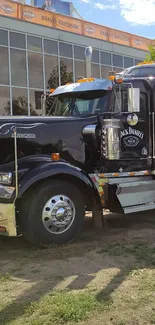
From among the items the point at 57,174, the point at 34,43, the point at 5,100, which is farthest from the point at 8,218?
→ the point at 34,43

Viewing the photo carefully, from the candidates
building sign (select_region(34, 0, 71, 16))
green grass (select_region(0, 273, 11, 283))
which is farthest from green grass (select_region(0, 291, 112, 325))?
building sign (select_region(34, 0, 71, 16))

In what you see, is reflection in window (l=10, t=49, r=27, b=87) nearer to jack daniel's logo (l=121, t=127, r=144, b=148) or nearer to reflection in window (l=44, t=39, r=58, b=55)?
reflection in window (l=44, t=39, r=58, b=55)

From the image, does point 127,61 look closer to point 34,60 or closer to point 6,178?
point 34,60

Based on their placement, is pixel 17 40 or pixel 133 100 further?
pixel 17 40

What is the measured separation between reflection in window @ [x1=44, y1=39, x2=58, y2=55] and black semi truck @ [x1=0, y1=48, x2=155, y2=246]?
1525cm

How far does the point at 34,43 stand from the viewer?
850 inches

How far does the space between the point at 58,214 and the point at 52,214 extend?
0.30 ft

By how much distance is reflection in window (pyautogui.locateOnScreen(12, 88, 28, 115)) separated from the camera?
20422 millimetres

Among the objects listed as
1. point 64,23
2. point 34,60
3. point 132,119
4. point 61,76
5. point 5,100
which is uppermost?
point 64,23

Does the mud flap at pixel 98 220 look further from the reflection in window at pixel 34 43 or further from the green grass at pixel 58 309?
the reflection in window at pixel 34 43

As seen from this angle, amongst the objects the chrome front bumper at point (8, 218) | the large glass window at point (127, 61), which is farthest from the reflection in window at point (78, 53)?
the chrome front bumper at point (8, 218)

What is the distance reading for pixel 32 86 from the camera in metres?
21.3

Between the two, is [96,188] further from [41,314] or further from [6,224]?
[41,314]

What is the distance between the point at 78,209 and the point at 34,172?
890 mm
